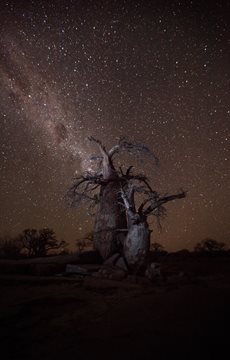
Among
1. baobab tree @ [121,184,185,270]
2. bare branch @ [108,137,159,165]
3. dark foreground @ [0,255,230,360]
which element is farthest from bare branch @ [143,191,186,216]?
dark foreground @ [0,255,230,360]

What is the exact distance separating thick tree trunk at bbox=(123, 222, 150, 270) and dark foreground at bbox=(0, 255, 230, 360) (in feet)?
12.6

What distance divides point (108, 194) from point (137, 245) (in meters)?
2.63

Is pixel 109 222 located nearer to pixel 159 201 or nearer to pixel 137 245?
pixel 137 245

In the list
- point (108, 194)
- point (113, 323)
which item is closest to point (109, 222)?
point (108, 194)

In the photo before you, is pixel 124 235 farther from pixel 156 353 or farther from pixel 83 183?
pixel 156 353

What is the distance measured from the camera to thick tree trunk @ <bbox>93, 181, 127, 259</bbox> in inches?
457

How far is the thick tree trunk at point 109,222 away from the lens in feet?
38.1

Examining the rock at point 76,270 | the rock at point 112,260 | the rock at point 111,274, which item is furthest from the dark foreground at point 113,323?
the rock at point 112,260

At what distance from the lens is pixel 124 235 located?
11.7 m

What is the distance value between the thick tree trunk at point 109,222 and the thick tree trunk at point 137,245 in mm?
682

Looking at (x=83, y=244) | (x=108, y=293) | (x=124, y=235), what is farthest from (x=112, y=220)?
(x=83, y=244)

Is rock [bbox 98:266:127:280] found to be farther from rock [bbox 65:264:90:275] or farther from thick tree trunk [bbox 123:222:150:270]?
thick tree trunk [bbox 123:222:150:270]

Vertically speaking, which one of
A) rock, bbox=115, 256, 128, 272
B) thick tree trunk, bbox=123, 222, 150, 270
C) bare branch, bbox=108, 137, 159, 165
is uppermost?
bare branch, bbox=108, 137, 159, 165

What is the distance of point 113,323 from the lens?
4.06 m
